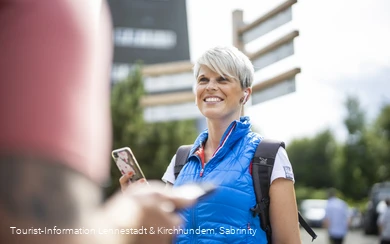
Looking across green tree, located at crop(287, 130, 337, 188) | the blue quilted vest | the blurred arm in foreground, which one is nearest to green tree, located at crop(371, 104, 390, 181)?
green tree, located at crop(287, 130, 337, 188)

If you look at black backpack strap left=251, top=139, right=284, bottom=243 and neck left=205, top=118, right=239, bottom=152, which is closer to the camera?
black backpack strap left=251, top=139, right=284, bottom=243

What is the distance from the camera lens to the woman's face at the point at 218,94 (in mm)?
2326

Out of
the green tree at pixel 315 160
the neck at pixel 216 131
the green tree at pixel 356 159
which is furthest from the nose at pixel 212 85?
the green tree at pixel 315 160

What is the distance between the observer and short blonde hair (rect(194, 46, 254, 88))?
2.29 meters

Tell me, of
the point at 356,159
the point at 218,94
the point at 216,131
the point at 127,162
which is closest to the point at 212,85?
the point at 218,94

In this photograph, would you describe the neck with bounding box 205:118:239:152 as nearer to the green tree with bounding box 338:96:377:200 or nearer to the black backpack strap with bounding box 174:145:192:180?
the black backpack strap with bounding box 174:145:192:180

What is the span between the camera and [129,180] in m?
2.01

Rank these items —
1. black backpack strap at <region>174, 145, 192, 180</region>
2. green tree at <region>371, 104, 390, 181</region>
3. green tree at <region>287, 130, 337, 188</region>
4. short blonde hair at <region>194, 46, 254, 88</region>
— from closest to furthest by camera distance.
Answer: short blonde hair at <region>194, 46, 254, 88</region>, black backpack strap at <region>174, 145, 192, 180</region>, green tree at <region>371, 104, 390, 181</region>, green tree at <region>287, 130, 337, 188</region>

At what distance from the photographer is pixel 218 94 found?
7.63ft

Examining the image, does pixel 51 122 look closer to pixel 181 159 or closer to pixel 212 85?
pixel 212 85

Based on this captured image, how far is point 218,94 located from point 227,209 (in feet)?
1.75

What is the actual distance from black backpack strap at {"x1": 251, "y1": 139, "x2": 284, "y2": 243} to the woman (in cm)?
2

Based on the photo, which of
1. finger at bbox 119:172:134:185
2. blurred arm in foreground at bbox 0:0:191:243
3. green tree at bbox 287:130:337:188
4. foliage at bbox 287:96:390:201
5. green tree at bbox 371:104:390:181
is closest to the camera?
blurred arm in foreground at bbox 0:0:191:243

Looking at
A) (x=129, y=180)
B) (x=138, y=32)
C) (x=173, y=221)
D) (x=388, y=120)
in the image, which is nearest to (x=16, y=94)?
(x=173, y=221)
